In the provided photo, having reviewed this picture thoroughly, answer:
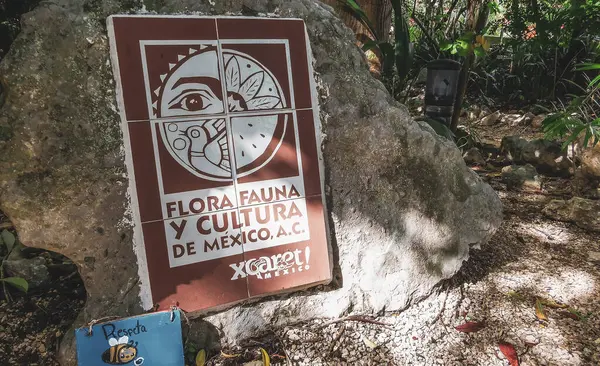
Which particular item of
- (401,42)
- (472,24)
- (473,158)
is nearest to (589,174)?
(473,158)

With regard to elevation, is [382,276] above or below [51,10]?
below

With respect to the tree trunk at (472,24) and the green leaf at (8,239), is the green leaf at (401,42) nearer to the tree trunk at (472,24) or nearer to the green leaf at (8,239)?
the tree trunk at (472,24)

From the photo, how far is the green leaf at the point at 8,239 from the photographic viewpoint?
1880 millimetres

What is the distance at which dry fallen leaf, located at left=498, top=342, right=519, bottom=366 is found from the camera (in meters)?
→ 1.51

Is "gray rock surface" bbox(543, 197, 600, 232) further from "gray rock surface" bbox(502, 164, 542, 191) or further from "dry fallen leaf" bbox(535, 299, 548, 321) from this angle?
"dry fallen leaf" bbox(535, 299, 548, 321)

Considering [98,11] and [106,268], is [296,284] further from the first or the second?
[98,11]

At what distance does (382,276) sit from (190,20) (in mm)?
1181

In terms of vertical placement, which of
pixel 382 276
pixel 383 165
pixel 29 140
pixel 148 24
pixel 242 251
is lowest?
pixel 382 276

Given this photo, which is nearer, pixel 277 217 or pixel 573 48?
pixel 277 217

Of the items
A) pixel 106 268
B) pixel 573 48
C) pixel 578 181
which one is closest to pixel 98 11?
pixel 106 268

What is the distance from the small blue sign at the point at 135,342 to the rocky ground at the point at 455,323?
107 mm

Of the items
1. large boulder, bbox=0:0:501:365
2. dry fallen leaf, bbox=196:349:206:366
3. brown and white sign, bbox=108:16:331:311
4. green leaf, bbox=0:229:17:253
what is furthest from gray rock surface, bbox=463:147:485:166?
green leaf, bbox=0:229:17:253

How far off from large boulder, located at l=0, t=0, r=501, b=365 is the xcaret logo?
13 centimetres

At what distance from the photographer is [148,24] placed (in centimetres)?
131
